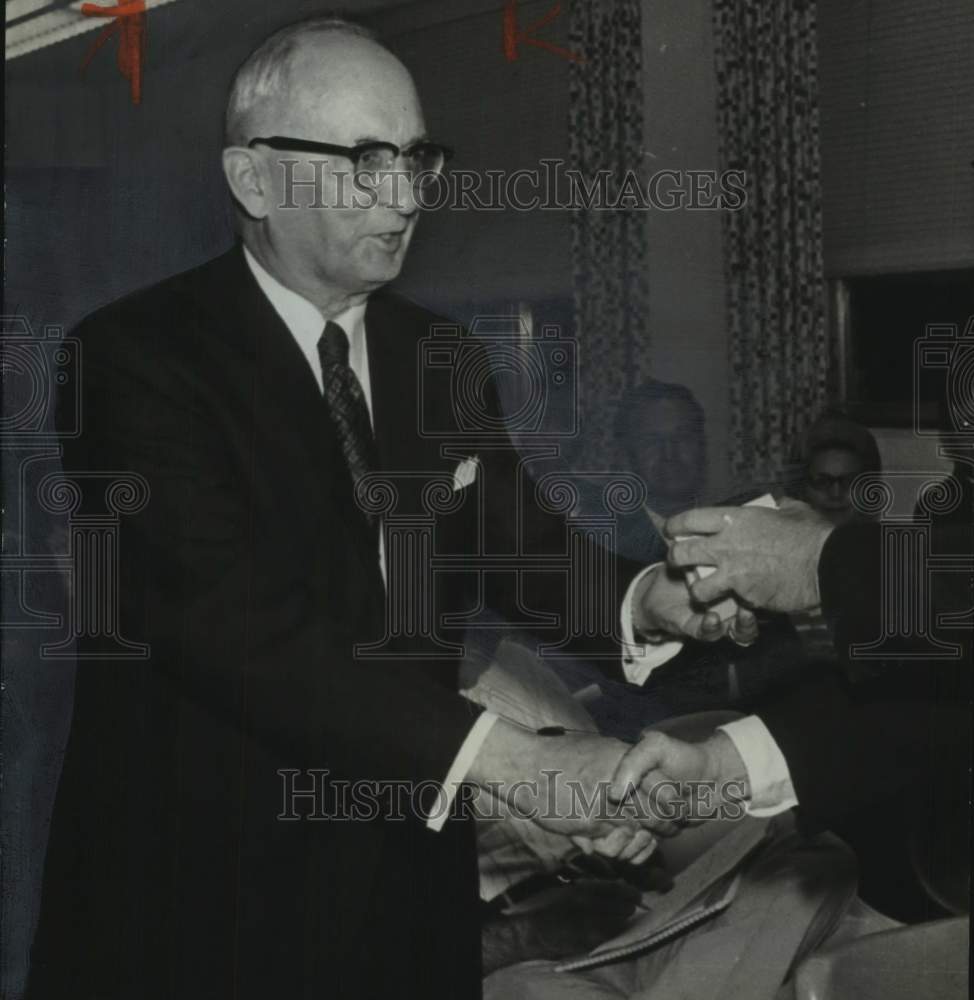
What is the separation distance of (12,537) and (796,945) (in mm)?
1421

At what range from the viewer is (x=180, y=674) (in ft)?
6.48

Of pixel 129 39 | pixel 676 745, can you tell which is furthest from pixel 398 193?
pixel 676 745

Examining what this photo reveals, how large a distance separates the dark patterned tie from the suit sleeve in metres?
0.74

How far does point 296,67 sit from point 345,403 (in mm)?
510

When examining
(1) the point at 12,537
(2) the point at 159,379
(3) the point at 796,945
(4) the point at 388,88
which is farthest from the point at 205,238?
(3) the point at 796,945

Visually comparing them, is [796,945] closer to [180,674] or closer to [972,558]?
[972,558]

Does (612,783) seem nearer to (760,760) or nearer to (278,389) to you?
(760,760)

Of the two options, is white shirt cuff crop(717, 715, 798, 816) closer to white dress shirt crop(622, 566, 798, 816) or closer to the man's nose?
white dress shirt crop(622, 566, 798, 816)

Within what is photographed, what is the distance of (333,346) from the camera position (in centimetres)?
198

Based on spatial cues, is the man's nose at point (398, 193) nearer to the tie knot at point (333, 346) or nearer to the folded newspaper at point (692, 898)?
the tie knot at point (333, 346)

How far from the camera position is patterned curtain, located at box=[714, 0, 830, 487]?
1969 millimetres

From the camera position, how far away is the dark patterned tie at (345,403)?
77.9 inches

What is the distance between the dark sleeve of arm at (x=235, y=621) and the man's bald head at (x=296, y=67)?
424mm

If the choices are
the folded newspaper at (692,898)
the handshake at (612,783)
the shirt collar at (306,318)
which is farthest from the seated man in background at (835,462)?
the shirt collar at (306,318)
